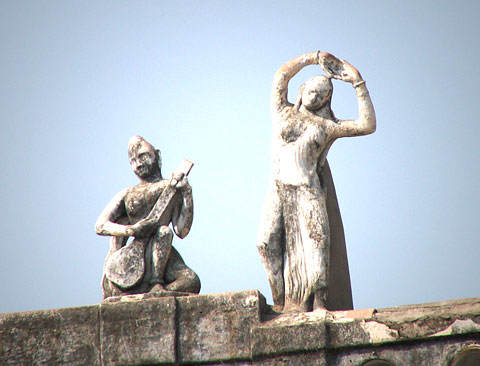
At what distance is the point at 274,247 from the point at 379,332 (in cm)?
160

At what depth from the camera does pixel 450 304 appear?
10078 millimetres

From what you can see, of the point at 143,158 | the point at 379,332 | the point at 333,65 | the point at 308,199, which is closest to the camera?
the point at 379,332

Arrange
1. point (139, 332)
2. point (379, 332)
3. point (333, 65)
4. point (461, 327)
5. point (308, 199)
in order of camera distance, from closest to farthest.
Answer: point (461, 327)
point (379, 332)
point (139, 332)
point (308, 199)
point (333, 65)

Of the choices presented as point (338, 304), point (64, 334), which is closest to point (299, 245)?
point (338, 304)

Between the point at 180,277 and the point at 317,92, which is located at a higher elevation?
the point at 317,92

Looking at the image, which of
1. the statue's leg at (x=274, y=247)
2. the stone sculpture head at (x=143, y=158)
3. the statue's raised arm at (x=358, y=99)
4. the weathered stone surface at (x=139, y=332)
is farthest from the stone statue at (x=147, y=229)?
the statue's raised arm at (x=358, y=99)

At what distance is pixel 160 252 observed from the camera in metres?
11.1

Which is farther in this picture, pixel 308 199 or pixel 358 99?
pixel 358 99

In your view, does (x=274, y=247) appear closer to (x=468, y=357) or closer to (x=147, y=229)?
(x=147, y=229)

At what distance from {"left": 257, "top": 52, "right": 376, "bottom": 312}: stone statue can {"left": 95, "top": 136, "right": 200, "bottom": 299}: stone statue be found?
95cm

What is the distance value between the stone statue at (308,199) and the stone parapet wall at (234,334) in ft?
1.49

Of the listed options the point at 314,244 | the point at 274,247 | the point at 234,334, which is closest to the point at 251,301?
the point at 234,334

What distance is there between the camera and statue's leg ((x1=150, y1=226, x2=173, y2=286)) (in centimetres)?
1109

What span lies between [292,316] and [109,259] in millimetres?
2161
